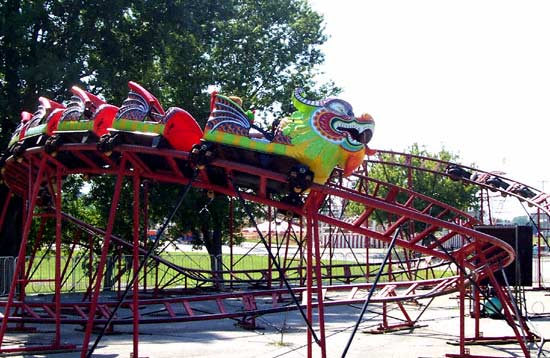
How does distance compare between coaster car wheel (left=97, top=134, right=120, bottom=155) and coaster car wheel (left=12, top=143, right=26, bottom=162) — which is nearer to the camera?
coaster car wheel (left=97, top=134, right=120, bottom=155)

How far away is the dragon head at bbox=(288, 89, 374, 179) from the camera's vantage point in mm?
8477

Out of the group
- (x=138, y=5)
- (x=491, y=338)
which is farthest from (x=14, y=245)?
(x=491, y=338)

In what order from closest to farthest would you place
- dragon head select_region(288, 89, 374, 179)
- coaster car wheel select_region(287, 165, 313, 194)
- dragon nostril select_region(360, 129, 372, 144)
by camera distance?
coaster car wheel select_region(287, 165, 313, 194) → dragon head select_region(288, 89, 374, 179) → dragon nostril select_region(360, 129, 372, 144)

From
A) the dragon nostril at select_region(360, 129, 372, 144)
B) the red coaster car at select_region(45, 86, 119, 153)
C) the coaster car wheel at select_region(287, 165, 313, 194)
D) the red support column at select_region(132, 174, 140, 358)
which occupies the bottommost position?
the red support column at select_region(132, 174, 140, 358)

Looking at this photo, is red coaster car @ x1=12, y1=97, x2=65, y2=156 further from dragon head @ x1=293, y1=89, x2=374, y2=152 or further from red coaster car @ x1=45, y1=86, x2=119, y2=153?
dragon head @ x1=293, y1=89, x2=374, y2=152

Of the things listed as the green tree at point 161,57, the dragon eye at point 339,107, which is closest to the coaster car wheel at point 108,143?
the dragon eye at point 339,107

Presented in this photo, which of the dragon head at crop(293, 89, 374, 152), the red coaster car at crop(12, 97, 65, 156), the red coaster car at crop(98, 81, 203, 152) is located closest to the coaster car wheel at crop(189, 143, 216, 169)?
the red coaster car at crop(98, 81, 203, 152)

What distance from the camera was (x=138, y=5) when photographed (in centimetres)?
2108

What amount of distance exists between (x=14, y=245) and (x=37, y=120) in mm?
12776

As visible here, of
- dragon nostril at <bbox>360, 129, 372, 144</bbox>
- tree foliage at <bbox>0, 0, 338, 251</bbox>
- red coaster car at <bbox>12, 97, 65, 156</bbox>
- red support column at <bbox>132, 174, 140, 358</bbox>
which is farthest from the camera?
tree foliage at <bbox>0, 0, 338, 251</bbox>

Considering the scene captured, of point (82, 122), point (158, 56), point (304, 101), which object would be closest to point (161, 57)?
point (158, 56)

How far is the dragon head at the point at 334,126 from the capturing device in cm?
848

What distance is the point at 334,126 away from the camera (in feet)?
27.9

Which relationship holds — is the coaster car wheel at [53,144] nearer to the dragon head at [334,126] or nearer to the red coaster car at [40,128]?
the red coaster car at [40,128]
